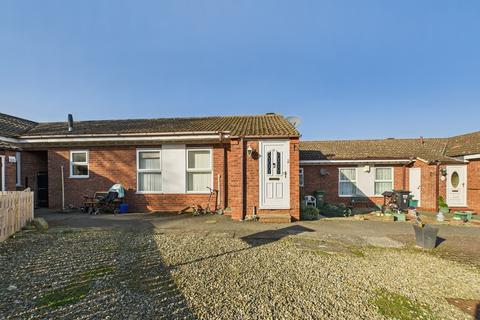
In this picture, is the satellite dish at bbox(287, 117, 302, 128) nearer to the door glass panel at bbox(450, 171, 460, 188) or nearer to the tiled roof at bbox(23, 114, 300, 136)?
the tiled roof at bbox(23, 114, 300, 136)

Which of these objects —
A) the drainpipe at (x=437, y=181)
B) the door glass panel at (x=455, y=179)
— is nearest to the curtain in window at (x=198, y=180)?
the drainpipe at (x=437, y=181)

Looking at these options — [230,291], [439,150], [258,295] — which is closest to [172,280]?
[230,291]

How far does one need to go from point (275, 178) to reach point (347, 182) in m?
7.00

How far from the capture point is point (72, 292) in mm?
3328

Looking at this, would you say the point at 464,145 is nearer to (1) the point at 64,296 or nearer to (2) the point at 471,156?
(2) the point at 471,156

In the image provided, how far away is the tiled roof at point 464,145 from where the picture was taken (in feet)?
38.5

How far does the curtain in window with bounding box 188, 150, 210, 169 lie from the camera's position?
10.2m

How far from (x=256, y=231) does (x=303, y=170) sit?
24.7ft

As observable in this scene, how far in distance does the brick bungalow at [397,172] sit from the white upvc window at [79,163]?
11.0m

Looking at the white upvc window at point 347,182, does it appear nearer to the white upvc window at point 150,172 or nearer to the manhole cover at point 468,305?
the white upvc window at point 150,172

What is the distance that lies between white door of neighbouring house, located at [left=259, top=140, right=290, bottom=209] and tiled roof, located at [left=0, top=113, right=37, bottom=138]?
37.2 feet

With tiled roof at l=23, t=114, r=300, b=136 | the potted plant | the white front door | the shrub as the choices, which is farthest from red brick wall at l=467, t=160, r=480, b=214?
tiled roof at l=23, t=114, r=300, b=136

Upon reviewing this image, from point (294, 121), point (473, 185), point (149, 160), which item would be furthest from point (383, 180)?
point (149, 160)

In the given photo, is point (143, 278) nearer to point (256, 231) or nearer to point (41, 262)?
point (41, 262)
